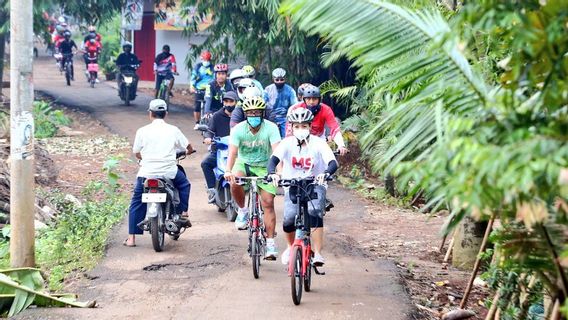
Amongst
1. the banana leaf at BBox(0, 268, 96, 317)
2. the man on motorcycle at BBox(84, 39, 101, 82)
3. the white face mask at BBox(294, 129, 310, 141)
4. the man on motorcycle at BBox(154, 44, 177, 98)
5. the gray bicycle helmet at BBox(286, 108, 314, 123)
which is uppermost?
the man on motorcycle at BBox(84, 39, 101, 82)

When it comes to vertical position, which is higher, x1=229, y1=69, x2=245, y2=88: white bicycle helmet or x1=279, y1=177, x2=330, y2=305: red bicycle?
x1=229, y1=69, x2=245, y2=88: white bicycle helmet

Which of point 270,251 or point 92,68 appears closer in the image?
point 270,251

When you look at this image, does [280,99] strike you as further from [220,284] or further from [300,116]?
[220,284]

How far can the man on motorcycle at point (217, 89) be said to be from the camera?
16312mm

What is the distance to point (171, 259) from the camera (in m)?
10.1

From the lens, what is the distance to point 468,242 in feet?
35.0

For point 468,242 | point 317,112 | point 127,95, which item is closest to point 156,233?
point 317,112

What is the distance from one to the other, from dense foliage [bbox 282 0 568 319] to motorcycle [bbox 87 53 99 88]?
2538 cm

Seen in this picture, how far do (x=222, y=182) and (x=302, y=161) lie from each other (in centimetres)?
340

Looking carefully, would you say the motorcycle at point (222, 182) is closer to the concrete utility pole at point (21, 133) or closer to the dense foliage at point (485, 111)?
the concrete utility pole at point (21, 133)

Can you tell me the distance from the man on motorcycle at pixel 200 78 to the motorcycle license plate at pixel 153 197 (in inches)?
363

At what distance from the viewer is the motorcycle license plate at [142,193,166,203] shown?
10.3 metres

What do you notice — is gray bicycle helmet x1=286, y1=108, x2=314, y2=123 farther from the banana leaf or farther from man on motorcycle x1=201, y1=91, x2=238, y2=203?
Result: man on motorcycle x1=201, y1=91, x2=238, y2=203

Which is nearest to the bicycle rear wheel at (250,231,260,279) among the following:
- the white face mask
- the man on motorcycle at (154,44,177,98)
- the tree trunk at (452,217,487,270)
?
the white face mask
